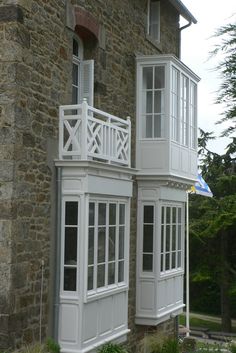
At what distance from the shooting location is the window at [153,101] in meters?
13.5

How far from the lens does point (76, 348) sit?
31.6ft

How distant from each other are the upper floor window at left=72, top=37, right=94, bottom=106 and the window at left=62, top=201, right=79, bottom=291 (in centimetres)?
260

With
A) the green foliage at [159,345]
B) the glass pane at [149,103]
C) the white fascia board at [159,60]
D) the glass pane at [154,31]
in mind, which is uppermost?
the glass pane at [154,31]

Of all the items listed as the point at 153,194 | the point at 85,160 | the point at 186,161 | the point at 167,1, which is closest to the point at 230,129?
the point at 85,160

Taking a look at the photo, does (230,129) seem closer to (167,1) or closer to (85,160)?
(85,160)

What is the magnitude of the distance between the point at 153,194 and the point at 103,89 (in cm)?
290

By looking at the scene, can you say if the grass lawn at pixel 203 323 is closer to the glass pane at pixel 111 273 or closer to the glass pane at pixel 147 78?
the glass pane at pixel 147 78

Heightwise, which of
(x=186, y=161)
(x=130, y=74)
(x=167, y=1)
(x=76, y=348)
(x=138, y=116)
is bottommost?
(x=76, y=348)

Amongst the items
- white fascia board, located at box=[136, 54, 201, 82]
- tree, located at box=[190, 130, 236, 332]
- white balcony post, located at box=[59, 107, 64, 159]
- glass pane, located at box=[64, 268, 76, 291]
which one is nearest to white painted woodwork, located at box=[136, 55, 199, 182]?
white fascia board, located at box=[136, 54, 201, 82]

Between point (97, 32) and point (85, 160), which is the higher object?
point (97, 32)

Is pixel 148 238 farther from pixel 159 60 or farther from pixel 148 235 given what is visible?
pixel 159 60

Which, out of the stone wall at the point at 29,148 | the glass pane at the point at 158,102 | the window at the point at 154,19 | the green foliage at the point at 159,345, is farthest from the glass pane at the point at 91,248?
the window at the point at 154,19

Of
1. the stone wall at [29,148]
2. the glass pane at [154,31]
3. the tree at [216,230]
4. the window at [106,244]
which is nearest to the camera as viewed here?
the stone wall at [29,148]

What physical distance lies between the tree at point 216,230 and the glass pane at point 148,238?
15.5 meters
